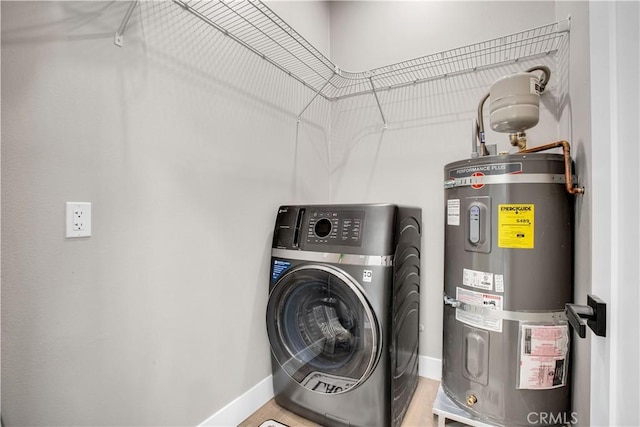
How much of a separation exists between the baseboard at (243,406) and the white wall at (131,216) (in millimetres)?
42

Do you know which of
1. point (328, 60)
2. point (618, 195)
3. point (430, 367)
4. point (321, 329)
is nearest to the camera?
point (618, 195)

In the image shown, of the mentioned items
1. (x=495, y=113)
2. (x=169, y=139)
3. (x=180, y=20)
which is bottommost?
(x=169, y=139)

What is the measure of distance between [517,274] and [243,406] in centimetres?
145

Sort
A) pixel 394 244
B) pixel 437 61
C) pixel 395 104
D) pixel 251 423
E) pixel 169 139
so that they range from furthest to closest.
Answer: pixel 395 104
pixel 437 61
pixel 251 423
pixel 394 244
pixel 169 139

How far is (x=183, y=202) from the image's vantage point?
1.21 metres

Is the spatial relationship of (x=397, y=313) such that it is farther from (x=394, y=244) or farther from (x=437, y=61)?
(x=437, y=61)

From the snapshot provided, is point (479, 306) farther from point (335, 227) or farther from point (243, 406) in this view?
point (243, 406)

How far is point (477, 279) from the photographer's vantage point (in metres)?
1.30

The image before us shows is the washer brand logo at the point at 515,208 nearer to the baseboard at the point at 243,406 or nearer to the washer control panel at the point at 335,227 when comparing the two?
the washer control panel at the point at 335,227

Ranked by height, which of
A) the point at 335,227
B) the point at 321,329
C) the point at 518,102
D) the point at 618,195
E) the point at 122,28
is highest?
the point at 122,28

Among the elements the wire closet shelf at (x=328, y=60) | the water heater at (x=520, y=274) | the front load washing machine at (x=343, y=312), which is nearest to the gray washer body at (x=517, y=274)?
the water heater at (x=520, y=274)

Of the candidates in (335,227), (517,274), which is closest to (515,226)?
(517,274)

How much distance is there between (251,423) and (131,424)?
1.99 ft

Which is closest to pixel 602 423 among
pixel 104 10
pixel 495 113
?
pixel 495 113
